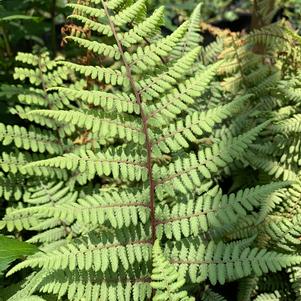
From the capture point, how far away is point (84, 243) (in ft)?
5.32

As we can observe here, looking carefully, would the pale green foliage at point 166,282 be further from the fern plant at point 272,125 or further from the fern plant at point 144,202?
the fern plant at point 272,125

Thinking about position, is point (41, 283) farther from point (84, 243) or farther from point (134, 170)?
point (134, 170)

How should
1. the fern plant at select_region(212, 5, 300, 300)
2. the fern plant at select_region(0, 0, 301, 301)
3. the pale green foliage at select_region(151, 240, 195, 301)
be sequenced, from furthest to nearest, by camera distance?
the fern plant at select_region(212, 5, 300, 300), the fern plant at select_region(0, 0, 301, 301), the pale green foliage at select_region(151, 240, 195, 301)

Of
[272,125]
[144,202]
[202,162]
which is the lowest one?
[144,202]

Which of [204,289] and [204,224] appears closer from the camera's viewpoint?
[204,224]

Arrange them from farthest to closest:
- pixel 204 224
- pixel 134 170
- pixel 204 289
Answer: pixel 204 289
pixel 134 170
pixel 204 224

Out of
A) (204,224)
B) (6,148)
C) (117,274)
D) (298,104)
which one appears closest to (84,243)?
(117,274)

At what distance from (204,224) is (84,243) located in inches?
16.7

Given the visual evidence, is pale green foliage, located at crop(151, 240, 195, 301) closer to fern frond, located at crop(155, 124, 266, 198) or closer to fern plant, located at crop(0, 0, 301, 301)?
fern plant, located at crop(0, 0, 301, 301)

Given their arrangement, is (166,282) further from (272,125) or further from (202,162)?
(272,125)

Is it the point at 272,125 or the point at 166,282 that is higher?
the point at 272,125

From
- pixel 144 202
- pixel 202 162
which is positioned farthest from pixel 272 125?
pixel 144 202

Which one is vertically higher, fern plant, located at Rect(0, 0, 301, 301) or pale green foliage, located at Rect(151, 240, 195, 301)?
fern plant, located at Rect(0, 0, 301, 301)

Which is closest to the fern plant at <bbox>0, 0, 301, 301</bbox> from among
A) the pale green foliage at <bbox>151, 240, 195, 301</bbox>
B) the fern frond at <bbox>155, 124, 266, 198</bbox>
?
the fern frond at <bbox>155, 124, 266, 198</bbox>
